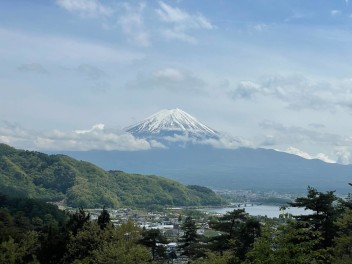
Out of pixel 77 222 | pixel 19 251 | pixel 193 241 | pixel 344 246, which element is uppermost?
pixel 344 246

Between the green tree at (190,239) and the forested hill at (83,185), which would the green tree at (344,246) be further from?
the forested hill at (83,185)

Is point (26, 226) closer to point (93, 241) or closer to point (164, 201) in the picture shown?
point (93, 241)

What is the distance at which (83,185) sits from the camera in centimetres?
9281

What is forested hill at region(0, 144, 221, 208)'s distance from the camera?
8750 centimetres

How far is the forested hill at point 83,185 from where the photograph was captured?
87500 millimetres

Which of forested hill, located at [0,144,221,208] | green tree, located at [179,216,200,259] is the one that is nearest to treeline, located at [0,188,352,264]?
green tree, located at [179,216,200,259]

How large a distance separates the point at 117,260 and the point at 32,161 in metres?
88.4

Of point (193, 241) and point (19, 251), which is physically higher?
point (193, 241)

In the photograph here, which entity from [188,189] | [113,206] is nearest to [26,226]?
[113,206]

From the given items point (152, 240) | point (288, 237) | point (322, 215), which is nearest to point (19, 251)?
point (152, 240)

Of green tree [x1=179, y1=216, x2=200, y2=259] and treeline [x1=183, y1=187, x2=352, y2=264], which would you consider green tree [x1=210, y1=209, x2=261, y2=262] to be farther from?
green tree [x1=179, y1=216, x2=200, y2=259]

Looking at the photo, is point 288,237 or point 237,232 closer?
point 288,237

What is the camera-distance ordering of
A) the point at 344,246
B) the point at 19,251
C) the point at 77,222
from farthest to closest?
the point at 77,222, the point at 19,251, the point at 344,246

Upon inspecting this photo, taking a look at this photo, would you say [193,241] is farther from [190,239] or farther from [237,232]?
[237,232]
